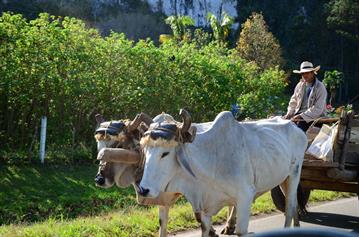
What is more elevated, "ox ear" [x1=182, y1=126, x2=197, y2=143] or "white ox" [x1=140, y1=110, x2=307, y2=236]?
"ox ear" [x1=182, y1=126, x2=197, y2=143]

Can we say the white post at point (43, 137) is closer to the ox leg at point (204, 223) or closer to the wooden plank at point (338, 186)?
the wooden plank at point (338, 186)

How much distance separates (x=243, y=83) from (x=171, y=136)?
504 inches

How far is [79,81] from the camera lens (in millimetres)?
13117

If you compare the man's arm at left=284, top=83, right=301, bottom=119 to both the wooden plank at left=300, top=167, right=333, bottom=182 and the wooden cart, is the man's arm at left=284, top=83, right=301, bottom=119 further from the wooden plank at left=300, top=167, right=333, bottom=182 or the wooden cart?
the wooden plank at left=300, top=167, right=333, bottom=182

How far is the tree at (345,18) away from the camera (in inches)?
1730

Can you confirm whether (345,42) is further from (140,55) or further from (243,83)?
(140,55)

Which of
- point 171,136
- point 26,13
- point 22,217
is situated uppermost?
point 26,13

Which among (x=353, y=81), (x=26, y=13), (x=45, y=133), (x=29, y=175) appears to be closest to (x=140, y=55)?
(x=45, y=133)

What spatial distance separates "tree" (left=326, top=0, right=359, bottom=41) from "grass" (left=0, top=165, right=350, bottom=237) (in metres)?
36.3

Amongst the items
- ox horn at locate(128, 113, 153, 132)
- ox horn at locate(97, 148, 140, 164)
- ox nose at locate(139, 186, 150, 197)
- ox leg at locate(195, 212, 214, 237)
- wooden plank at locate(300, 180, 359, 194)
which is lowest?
ox leg at locate(195, 212, 214, 237)

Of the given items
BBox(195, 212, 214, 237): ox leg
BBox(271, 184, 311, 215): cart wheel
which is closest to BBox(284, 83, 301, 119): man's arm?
BBox(271, 184, 311, 215): cart wheel

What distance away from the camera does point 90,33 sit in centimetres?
1360

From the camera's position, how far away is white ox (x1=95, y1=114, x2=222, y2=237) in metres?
5.50

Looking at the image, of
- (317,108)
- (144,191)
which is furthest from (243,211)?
(317,108)
